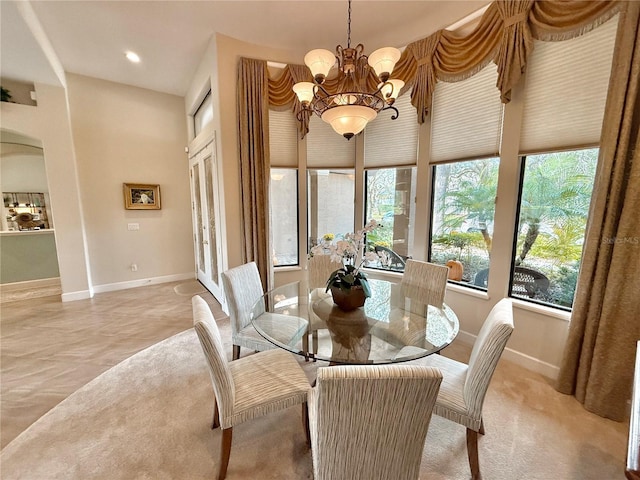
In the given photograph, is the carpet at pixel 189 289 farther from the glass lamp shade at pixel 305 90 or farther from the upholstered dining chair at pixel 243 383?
the glass lamp shade at pixel 305 90

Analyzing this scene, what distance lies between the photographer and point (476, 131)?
2.58 meters

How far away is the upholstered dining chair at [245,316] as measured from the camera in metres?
1.92

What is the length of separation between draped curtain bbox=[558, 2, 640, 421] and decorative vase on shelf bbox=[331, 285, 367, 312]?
1.62 metres

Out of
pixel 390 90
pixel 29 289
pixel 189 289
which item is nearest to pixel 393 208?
pixel 390 90

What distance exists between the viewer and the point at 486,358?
51.1 inches

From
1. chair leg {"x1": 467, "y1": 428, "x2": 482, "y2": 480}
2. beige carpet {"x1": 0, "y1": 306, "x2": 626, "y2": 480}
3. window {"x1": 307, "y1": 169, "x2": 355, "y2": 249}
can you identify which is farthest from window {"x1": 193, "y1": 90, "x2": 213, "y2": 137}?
chair leg {"x1": 467, "y1": 428, "x2": 482, "y2": 480}

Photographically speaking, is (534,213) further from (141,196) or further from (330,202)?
(141,196)

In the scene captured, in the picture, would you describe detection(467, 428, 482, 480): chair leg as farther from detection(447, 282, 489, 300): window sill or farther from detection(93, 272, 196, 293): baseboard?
detection(93, 272, 196, 293): baseboard

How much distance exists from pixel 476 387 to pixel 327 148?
10.0 feet

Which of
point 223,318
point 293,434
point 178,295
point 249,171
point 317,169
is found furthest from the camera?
point 178,295

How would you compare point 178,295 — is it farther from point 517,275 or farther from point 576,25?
point 576,25

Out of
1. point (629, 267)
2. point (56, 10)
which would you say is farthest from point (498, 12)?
point (56, 10)

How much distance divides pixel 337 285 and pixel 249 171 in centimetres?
193

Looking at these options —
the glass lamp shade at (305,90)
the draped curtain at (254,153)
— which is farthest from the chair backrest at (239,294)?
the glass lamp shade at (305,90)
